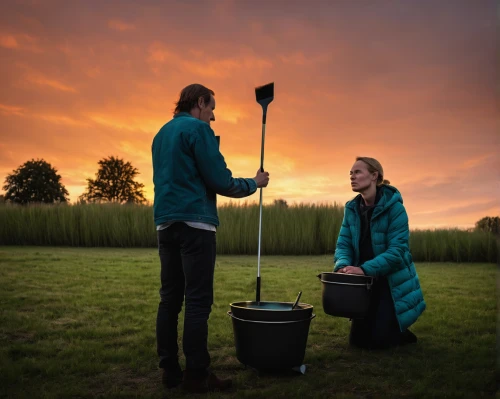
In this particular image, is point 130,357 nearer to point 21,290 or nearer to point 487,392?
point 487,392

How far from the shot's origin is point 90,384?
9.53 feet

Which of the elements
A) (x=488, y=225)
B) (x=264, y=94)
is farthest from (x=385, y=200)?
(x=488, y=225)

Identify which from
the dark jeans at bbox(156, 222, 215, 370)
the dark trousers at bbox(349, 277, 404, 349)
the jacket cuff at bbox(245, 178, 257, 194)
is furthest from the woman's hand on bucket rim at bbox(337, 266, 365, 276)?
the dark jeans at bbox(156, 222, 215, 370)

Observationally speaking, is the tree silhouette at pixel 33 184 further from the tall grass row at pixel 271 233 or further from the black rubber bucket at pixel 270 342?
the black rubber bucket at pixel 270 342

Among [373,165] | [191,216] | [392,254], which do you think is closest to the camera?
[191,216]

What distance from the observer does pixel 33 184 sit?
4294cm

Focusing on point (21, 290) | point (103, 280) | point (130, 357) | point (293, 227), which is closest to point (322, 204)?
point (293, 227)

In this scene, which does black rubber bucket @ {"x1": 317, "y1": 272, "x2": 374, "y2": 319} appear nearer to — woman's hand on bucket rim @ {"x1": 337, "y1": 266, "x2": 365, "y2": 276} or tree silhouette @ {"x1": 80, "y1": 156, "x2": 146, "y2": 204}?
woman's hand on bucket rim @ {"x1": 337, "y1": 266, "x2": 365, "y2": 276}

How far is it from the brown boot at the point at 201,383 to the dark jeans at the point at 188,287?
4 cm

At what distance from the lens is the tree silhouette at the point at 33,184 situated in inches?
1677

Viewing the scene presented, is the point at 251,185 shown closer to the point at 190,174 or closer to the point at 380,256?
the point at 190,174

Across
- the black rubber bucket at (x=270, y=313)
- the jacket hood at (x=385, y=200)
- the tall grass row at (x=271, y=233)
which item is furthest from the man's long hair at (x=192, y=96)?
the tall grass row at (x=271, y=233)

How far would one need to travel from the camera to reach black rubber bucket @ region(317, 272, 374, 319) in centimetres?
330

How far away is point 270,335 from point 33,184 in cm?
4441
